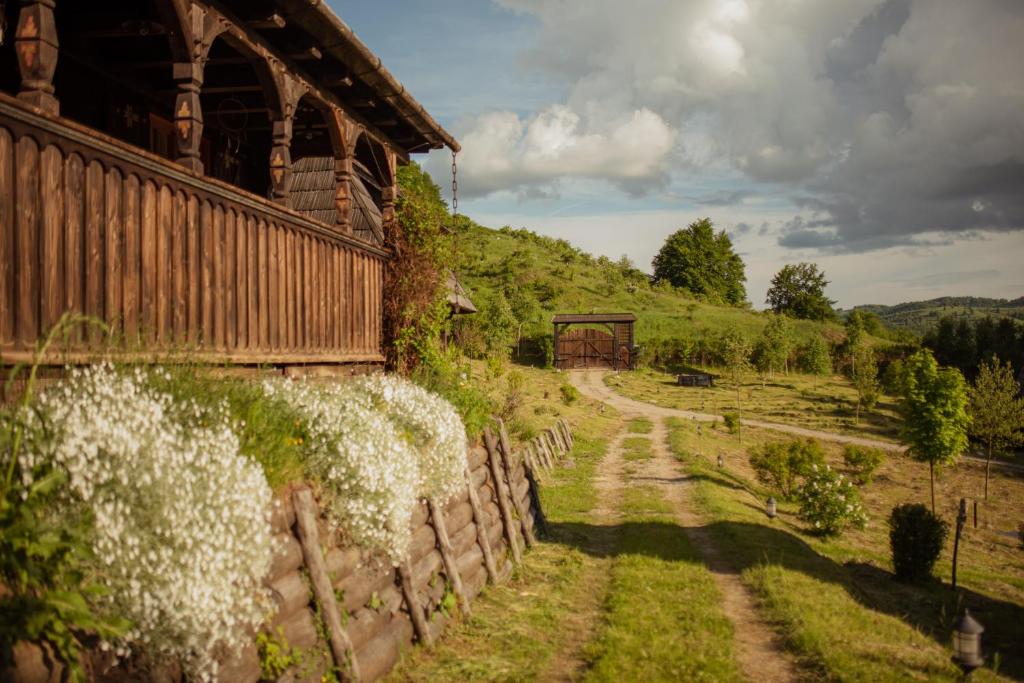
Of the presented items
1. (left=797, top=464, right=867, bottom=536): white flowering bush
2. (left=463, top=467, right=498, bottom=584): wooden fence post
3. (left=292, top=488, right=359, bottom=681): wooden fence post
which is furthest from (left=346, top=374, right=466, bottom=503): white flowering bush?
(left=797, top=464, right=867, bottom=536): white flowering bush

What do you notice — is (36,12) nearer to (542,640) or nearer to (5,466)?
(5,466)

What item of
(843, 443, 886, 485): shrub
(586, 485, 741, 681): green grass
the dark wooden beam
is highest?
the dark wooden beam

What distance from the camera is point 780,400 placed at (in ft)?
149

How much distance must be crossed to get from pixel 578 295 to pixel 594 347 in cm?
1451

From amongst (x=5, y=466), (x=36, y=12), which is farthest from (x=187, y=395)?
(x=36, y=12)

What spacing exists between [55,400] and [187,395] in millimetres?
1033

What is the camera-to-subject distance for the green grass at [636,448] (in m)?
22.4

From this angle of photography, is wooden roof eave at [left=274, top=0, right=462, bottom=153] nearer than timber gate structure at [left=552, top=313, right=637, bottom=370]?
Yes

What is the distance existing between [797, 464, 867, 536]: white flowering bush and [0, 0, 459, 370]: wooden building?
11.3m

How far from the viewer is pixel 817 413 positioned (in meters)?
41.0

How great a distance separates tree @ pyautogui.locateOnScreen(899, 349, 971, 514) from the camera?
24.0m

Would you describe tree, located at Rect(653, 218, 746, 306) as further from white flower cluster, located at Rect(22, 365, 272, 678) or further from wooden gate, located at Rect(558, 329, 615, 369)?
white flower cluster, located at Rect(22, 365, 272, 678)

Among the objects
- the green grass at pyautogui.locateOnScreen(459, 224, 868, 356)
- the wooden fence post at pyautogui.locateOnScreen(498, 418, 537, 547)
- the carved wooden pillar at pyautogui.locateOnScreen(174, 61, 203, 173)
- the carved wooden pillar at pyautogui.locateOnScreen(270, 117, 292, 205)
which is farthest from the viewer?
the green grass at pyautogui.locateOnScreen(459, 224, 868, 356)

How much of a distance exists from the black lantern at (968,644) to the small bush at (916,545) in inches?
287
